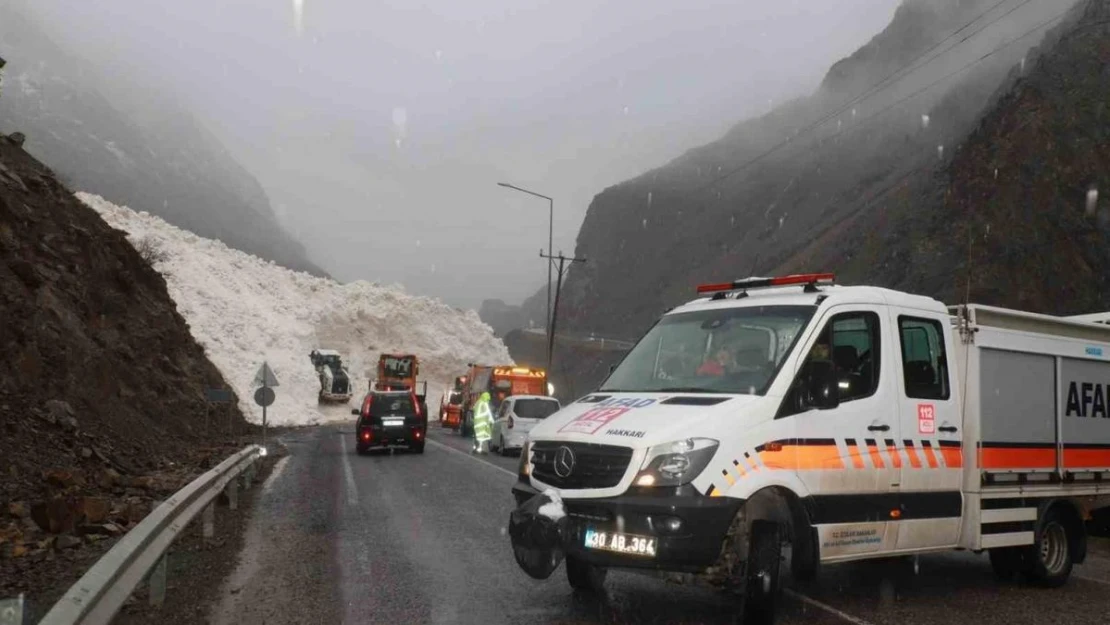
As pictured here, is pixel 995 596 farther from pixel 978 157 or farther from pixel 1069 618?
pixel 978 157

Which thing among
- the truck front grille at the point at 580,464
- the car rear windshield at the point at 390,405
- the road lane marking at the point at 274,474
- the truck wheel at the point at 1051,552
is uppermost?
the truck front grille at the point at 580,464

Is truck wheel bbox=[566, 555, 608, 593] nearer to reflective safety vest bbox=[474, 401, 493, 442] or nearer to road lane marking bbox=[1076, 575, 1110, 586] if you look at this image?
road lane marking bbox=[1076, 575, 1110, 586]

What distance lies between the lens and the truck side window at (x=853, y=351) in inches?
247

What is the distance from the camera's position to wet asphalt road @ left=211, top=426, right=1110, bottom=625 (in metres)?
6.26

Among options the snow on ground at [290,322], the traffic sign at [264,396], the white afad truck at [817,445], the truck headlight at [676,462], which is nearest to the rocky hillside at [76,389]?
the traffic sign at [264,396]

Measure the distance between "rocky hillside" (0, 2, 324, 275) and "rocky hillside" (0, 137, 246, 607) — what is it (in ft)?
371

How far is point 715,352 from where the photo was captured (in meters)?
6.56

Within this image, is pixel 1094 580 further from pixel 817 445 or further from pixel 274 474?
pixel 274 474

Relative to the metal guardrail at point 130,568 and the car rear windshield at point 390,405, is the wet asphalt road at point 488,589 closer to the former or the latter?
the metal guardrail at point 130,568

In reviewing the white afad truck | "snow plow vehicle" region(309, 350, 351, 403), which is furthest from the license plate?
"snow plow vehicle" region(309, 350, 351, 403)

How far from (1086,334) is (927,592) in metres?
3.03

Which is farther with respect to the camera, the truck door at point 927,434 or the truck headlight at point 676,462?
the truck door at point 927,434

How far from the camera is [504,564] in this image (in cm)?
809

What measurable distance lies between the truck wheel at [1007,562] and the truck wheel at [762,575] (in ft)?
10.1
